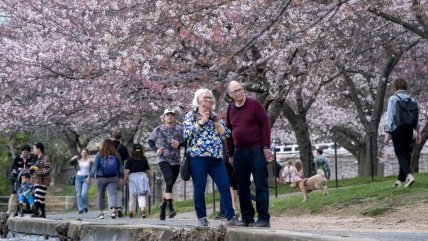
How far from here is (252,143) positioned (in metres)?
11.1

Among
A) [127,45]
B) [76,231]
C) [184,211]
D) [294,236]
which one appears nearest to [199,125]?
[76,231]

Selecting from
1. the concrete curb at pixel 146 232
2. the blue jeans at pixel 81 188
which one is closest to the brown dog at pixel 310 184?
the blue jeans at pixel 81 188

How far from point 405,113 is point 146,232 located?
6.29 meters

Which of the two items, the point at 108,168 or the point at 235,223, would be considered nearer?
the point at 235,223

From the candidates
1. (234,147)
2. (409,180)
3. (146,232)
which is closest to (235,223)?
(234,147)

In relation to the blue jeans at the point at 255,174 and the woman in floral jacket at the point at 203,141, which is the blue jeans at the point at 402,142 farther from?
the woman in floral jacket at the point at 203,141

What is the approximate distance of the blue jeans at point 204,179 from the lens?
1146 centimetres

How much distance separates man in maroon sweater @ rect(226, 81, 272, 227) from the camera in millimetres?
11102

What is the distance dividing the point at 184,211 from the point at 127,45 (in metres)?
5.89

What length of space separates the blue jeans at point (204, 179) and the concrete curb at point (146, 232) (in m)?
1.09

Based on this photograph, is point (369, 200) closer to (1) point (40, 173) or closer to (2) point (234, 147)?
(2) point (234, 147)

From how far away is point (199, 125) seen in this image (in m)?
11.3

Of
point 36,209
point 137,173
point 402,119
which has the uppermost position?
point 402,119

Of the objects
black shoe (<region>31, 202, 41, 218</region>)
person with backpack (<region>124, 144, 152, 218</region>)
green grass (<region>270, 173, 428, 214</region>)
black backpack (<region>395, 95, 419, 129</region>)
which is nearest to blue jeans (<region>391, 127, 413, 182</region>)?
black backpack (<region>395, 95, 419, 129</region>)
